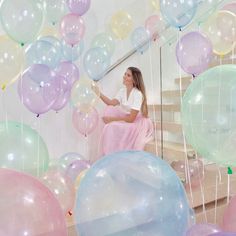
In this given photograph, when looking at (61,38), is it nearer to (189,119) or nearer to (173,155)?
(173,155)

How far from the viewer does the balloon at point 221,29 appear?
6.63 feet

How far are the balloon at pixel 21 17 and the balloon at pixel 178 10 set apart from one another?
0.72m

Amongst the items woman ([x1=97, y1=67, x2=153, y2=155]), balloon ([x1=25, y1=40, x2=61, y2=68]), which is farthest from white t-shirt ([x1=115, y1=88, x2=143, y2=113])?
balloon ([x1=25, y1=40, x2=61, y2=68])

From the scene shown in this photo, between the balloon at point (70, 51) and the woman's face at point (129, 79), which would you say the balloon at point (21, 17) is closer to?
the balloon at point (70, 51)

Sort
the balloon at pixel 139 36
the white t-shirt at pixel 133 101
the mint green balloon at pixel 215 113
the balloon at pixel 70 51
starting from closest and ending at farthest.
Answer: the mint green balloon at pixel 215 113 → the balloon at pixel 70 51 → the balloon at pixel 139 36 → the white t-shirt at pixel 133 101

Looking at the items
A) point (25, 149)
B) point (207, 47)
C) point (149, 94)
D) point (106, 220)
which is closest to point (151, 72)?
point (149, 94)

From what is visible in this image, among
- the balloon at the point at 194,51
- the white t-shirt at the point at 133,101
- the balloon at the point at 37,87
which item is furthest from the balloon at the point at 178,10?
the white t-shirt at the point at 133,101

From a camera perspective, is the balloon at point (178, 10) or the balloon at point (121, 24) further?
the balloon at point (121, 24)

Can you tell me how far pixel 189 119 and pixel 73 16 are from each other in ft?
4.88

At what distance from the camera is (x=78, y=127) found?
10.3 ft

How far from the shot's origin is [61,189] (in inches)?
70.2

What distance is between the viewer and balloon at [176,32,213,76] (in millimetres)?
2010

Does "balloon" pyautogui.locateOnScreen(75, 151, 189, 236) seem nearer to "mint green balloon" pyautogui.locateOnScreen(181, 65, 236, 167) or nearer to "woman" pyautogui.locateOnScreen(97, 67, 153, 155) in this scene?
"mint green balloon" pyautogui.locateOnScreen(181, 65, 236, 167)

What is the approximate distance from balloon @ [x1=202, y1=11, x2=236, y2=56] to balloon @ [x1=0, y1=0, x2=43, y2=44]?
0.97 metres
